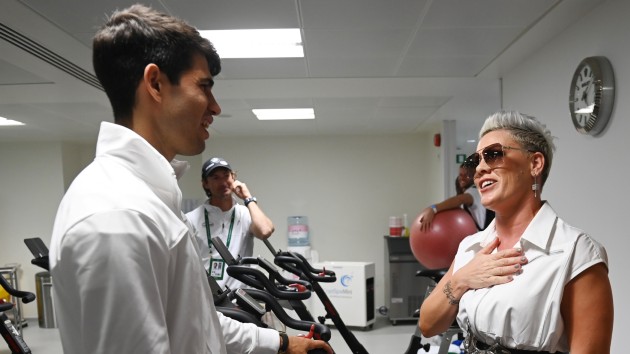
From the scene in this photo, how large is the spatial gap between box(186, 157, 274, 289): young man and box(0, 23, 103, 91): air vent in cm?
99

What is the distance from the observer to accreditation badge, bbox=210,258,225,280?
8.77 feet

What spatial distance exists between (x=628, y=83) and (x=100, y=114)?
16.9ft

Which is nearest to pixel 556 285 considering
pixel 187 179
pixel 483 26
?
pixel 483 26

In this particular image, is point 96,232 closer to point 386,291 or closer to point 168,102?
point 168,102

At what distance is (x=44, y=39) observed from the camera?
2.73 metres

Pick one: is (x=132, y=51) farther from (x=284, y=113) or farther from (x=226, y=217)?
(x=284, y=113)

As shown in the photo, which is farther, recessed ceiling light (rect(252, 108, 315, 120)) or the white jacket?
recessed ceiling light (rect(252, 108, 315, 120))

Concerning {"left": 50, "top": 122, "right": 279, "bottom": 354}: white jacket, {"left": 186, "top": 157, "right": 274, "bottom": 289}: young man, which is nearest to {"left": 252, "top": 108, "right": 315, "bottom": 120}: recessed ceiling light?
{"left": 186, "top": 157, "right": 274, "bottom": 289}: young man

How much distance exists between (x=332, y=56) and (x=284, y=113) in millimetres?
2078

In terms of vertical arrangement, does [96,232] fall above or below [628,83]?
below

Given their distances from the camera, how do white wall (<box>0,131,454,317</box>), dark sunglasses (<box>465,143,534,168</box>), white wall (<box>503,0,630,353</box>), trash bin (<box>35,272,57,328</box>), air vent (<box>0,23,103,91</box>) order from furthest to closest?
white wall (<box>0,131,454,317</box>)
trash bin (<box>35,272,57,328</box>)
air vent (<box>0,23,103,91</box>)
white wall (<box>503,0,630,353</box>)
dark sunglasses (<box>465,143,534,168</box>)

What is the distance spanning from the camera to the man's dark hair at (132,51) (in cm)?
80

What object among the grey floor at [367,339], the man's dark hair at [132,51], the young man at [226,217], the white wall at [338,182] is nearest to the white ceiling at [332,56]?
the young man at [226,217]

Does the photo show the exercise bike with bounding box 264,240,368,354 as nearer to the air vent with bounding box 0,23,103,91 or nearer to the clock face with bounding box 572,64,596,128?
the air vent with bounding box 0,23,103,91
